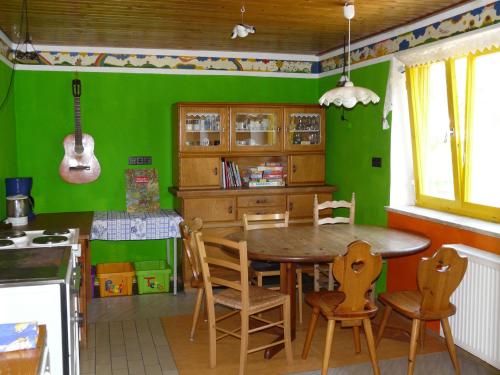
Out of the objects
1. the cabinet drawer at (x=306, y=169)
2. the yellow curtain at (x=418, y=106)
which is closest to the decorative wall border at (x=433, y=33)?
the yellow curtain at (x=418, y=106)

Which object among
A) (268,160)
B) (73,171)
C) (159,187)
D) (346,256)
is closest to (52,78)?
(73,171)

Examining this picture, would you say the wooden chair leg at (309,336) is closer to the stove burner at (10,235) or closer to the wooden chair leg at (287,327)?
the wooden chair leg at (287,327)

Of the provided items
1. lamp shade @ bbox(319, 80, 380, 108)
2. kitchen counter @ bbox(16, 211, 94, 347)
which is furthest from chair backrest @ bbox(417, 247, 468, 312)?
kitchen counter @ bbox(16, 211, 94, 347)

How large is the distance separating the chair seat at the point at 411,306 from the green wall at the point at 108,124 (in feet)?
9.33

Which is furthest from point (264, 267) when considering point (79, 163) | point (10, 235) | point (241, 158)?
point (79, 163)

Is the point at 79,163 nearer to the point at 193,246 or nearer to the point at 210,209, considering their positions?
the point at 210,209

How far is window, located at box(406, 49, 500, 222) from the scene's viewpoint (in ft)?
12.2

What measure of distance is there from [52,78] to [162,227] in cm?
181

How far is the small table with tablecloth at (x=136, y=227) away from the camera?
16.2 ft

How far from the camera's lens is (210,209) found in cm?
516

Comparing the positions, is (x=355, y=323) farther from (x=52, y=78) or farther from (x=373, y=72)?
(x=52, y=78)

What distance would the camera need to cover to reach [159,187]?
5578 millimetres

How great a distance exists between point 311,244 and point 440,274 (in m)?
0.93

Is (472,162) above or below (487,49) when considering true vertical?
below
